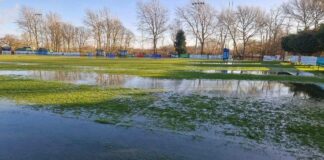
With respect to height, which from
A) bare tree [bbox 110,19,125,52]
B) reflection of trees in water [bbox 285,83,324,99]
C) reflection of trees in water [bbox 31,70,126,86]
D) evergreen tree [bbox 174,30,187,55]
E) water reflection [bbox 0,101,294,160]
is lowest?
reflection of trees in water [bbox 285,83,324,99]

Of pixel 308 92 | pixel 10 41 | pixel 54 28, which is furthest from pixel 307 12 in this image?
pixel 10 41

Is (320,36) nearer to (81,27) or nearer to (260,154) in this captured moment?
(260,154)

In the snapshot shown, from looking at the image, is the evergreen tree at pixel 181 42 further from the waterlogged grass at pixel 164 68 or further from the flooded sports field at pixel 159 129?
the flooded sports field at pixel 159 129

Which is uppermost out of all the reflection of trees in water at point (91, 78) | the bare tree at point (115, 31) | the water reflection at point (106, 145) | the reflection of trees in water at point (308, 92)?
the bare tree at point (115, 31)

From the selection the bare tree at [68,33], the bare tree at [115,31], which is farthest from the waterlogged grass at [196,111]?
the bare tree at [68,33]

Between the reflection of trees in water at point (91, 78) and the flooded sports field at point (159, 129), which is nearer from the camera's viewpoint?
the flooded sports field at point (159, 129)

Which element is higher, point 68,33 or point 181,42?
point 68,33

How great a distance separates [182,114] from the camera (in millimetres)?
8062

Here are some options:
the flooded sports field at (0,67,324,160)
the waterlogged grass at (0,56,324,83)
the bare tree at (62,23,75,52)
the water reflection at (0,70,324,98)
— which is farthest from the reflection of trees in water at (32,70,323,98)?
the bare tree at (62,23,75,52)

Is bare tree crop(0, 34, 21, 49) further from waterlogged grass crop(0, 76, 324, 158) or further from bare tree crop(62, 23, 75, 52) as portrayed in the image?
waterlogged grass crop(0, 76, 324, 158)

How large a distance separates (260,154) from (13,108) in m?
6.53

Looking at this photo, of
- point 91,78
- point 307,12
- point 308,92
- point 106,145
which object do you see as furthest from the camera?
point 307,12

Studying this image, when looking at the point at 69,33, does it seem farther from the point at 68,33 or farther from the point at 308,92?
the point at 308,92

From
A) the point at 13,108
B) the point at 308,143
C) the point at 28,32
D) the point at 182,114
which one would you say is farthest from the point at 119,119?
the point at 28,32
